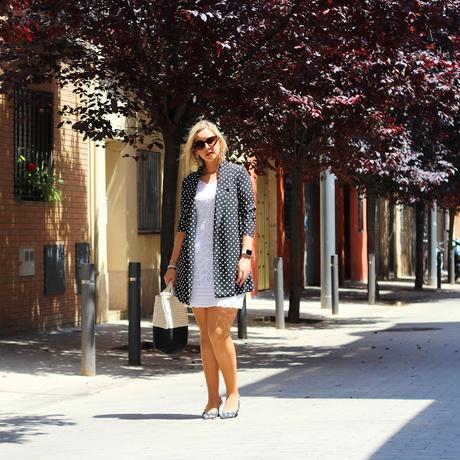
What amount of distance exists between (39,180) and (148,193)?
457 centimetres

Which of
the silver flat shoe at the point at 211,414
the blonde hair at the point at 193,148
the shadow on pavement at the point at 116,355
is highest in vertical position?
the blonde hair at the point at 193,148

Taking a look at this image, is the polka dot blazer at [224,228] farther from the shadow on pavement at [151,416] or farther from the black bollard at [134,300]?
the black bollard at [134,300]

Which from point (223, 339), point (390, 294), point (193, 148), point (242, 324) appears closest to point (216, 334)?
point (223, 339)

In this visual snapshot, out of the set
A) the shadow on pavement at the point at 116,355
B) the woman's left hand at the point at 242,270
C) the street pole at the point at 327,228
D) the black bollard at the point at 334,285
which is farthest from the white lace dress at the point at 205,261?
the street pole at the point at 327,228

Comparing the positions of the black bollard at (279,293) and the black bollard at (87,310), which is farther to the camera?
the black bollard at (279,293)

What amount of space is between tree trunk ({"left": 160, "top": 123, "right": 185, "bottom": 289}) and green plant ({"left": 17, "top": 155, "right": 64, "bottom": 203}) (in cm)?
264

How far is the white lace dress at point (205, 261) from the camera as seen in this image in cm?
935

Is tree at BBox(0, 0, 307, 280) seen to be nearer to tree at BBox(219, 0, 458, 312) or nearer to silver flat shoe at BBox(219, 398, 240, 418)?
tree at BBox(219, 0, 458, 312)

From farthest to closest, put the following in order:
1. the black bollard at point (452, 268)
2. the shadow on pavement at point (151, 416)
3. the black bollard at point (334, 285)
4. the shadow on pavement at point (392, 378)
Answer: the black bollard at point (452, 268), the black bollard at point (334, 285), the shadow on pavement at point (151, 416), the shadow on pavement at point (392, 378)

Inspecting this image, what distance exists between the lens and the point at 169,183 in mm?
15570

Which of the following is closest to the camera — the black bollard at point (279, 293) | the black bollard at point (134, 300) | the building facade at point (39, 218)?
the black bollard at point (134, 300)

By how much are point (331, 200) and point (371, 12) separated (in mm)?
10135

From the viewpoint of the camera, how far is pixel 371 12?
46.5ft

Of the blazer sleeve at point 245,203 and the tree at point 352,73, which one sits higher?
the tree at point 352,73
